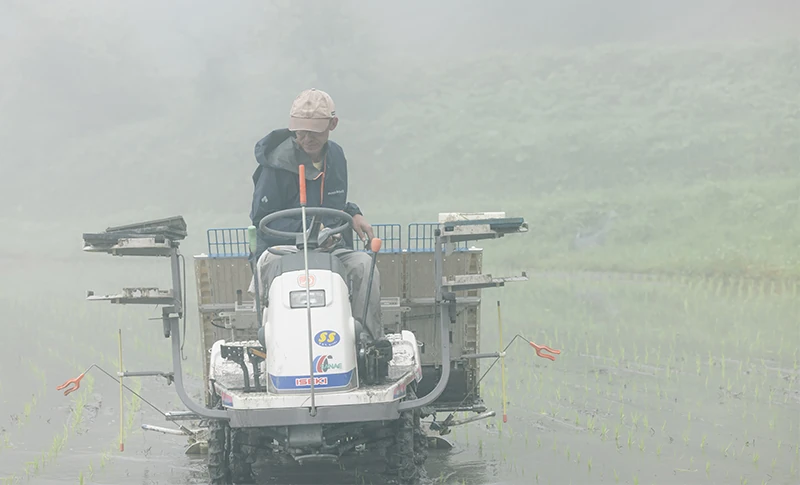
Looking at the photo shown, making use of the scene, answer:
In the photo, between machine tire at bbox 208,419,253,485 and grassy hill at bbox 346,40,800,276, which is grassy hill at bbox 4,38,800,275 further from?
machine tire at bbox 208,419,253,485

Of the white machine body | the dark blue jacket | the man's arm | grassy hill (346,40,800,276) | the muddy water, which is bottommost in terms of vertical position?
the muddy water

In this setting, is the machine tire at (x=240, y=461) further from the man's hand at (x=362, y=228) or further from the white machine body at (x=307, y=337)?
the man's hand at (x=362, y=228)

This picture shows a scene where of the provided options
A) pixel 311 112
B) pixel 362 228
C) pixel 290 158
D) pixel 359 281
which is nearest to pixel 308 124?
pixel 311 112

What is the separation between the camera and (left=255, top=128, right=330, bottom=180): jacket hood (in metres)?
6.98

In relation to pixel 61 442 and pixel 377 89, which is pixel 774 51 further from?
pixel 61 442

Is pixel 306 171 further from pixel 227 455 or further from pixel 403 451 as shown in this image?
pixel 403 451

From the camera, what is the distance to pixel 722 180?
77.5 ft

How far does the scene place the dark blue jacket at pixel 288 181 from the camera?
6953 mm

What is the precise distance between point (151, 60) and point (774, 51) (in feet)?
58.1

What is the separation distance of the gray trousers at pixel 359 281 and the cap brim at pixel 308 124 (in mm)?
Answer: 800

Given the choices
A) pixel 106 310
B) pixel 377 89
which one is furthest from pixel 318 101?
pixel 377 89

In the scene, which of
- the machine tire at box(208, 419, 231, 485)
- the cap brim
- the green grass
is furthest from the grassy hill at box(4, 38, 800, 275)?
the machine tire at box(208, 419, 231, 485)

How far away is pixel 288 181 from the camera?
7051 mm

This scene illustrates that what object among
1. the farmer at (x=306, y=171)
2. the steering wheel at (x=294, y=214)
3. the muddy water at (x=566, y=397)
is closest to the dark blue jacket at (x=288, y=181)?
the farmer at (x=306, y=171)
